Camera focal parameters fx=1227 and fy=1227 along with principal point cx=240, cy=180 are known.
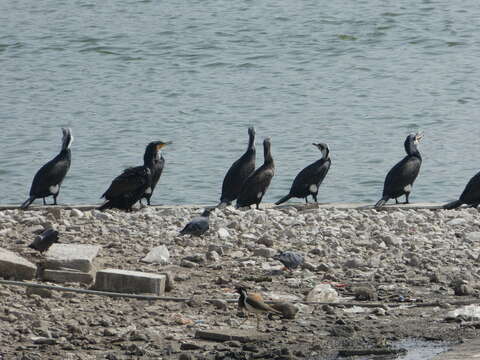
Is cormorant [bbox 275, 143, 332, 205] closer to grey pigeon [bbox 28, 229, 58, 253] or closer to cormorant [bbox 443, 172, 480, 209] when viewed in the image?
cormorant [bbox 443, 172, 480, 209]

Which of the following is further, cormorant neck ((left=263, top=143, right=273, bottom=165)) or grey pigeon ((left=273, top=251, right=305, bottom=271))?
cormorant neck ((left=263, top=143, right=273, bottom=165))

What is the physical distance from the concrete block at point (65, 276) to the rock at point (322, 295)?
1787mm

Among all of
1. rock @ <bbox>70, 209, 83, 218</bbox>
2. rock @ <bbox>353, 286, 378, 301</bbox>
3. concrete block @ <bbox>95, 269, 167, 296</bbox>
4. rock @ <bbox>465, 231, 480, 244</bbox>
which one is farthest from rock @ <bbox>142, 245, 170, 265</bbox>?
rock @ <bbox>465, 231, 480, 244</bbox>

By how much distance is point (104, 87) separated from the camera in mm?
30234

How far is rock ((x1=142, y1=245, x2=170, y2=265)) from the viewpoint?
10711 millimetres

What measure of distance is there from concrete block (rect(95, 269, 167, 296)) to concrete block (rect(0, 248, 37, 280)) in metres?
0.61

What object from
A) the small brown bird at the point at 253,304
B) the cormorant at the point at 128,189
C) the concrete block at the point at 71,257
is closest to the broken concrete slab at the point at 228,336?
the small brown bird at the point at 253,304

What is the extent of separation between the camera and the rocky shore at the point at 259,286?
846cm

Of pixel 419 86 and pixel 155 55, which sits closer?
pixel 419 86

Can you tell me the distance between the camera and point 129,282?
9.53 meters

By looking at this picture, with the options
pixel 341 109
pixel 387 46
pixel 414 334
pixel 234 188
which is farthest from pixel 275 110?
pixel 414 334

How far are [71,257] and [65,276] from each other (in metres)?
0.22

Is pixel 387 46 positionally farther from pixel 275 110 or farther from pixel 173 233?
pixel 173 233

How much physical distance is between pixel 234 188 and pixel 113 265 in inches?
190
